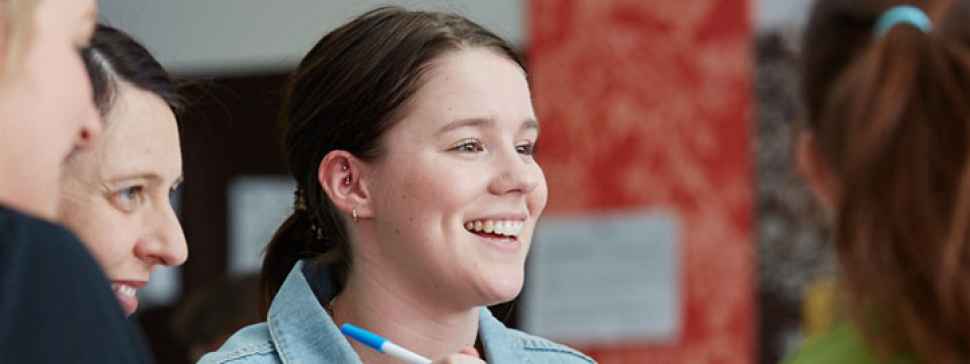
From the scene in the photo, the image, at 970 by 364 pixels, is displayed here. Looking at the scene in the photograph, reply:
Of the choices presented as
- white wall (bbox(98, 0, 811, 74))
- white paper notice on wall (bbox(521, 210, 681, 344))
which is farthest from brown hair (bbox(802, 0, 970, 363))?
white wall (bbox(98, 0, 811, 74))

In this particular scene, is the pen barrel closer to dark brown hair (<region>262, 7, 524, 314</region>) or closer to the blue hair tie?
dark brown hair (<region>262, 7, 524, 314</region>)

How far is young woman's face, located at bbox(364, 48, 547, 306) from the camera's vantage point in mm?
1879

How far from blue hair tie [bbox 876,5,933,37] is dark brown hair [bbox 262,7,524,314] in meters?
0.81

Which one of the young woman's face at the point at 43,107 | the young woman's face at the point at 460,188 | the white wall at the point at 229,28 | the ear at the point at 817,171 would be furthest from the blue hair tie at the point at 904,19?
the white wall at the point at 229,28

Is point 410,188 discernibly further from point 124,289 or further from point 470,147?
point 124,289

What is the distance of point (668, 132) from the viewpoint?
392 cm

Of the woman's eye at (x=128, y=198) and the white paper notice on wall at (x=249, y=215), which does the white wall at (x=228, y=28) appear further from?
the woman's eye at (x=128, y=198)

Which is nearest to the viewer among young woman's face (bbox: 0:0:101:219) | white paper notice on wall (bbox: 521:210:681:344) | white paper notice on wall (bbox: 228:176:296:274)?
young woman's face (bbox: 0:0:101:219)

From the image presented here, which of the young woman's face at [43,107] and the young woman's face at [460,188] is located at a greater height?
the young woman's face at [43,107]

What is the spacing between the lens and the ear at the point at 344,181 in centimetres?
196

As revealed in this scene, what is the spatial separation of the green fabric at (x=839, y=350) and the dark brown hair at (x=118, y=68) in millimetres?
840

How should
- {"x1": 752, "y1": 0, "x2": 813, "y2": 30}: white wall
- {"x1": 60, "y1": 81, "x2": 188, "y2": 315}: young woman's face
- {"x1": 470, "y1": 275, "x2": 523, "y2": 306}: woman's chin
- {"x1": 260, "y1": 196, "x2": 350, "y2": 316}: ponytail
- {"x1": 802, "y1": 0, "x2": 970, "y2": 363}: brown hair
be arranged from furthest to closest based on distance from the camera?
{"x1": 752, "y1": 0, "x2": 813, "y2": 30}: white wall
{"x1": 260, "y1": 196, "x2": 350, "y2": 316}: ponytail
{"x1": 470, "y1": 275, "x2": 523, "y2": 306}: woman's chin
{"x1": 60, "y1": 81, "x2": 188, "y2": 315}: young woman's face
{"x1": 802, "y1": 0, "x2": 970, "y2": 363}: brown hair

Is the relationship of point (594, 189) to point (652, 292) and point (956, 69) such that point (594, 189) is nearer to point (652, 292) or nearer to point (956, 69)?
point (652, 292)

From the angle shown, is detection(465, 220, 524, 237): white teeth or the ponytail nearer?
detection(465, 220, 524, 237): white teeth
